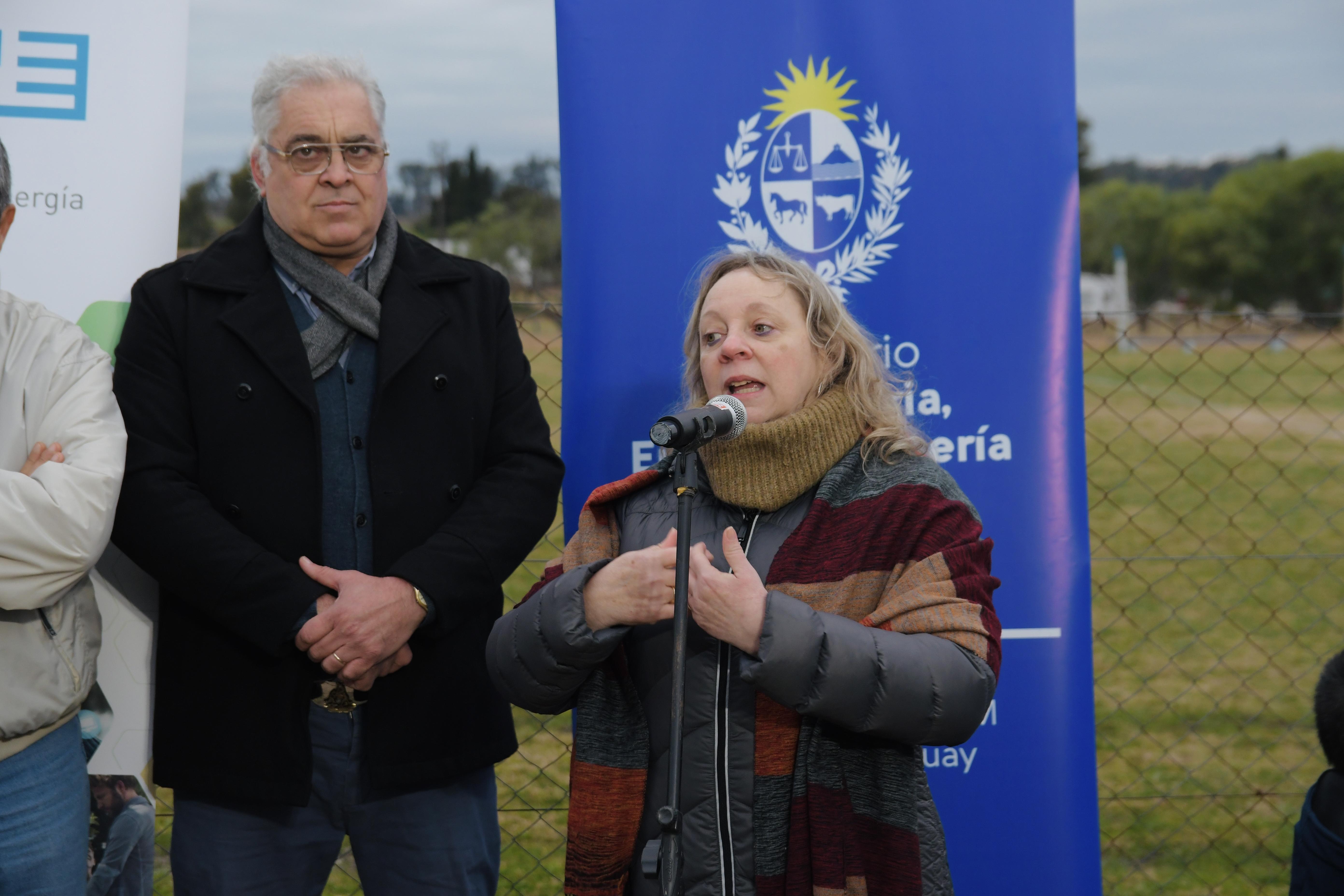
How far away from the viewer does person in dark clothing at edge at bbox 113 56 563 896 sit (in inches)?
98.2

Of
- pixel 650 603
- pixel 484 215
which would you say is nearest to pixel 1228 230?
pixel 484 215

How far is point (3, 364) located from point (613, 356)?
4.61ft

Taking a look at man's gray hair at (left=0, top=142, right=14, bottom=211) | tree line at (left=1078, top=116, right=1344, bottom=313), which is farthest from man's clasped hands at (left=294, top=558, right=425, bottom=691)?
tree line at (left=1078, top=116, right=1344, bottom=313)

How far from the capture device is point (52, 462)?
229 centimetres

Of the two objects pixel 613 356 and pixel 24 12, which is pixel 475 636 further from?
pixel 24 12

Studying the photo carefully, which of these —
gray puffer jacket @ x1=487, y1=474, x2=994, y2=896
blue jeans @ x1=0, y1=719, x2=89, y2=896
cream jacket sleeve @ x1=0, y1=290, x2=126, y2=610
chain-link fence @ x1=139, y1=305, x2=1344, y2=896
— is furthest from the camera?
chain-link fence @ x1=139, y1=305, x2=1344, y2=896

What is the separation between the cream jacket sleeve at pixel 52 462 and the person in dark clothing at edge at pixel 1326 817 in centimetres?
266

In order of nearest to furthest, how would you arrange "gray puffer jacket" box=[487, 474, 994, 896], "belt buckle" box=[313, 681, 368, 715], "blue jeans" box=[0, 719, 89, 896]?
1. "gray puffer jacket" box=[487, 474, 994, 896]
2. "blue jeans" box=[0, 719, 89, 896]
3. "belt buckle" box=[313, 681, 368, 715]

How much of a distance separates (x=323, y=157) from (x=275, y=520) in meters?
0.83

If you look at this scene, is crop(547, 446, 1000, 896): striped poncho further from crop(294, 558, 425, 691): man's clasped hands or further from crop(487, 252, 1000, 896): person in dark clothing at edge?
crop(294, 558, 425, 691): man's clasped hands

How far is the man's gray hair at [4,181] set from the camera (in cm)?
240

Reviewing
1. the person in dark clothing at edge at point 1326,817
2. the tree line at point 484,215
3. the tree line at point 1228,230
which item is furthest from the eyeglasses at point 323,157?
the tree line at point 1228,230

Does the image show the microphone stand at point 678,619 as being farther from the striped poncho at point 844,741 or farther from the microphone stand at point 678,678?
the striped poncho at point 844,741

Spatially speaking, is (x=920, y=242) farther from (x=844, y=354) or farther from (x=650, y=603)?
(x=650, y=603)
